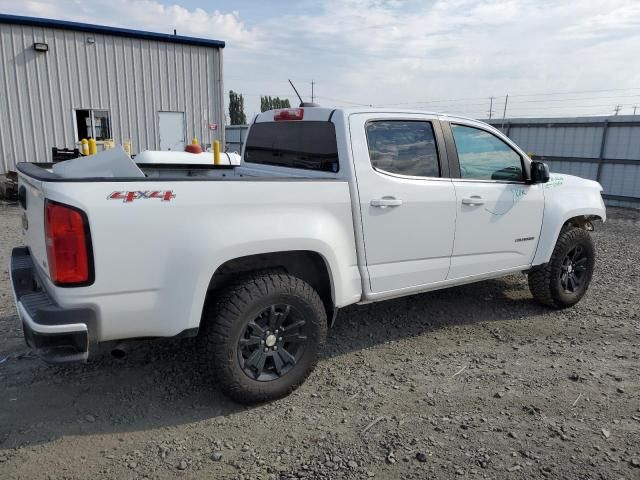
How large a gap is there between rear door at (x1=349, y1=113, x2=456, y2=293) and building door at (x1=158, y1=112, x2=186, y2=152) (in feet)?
41.4

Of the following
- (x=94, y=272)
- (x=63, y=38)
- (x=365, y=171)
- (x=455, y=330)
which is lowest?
(x=455, y=330)

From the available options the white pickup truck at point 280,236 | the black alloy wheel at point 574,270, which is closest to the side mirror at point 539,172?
the white pickup truck at point 280,236

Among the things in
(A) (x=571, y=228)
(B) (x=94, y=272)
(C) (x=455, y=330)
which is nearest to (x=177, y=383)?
(B) (x=94, y=272)

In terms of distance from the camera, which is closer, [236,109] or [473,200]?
[473,200]

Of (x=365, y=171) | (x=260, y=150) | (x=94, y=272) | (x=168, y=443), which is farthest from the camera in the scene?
(x=260, y=150)

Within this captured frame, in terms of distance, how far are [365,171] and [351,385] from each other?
4.95 ft

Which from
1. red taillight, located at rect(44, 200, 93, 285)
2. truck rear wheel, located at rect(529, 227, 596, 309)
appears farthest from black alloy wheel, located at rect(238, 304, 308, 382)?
truck rear wheel, located at rect(529, 227, 596, 309)

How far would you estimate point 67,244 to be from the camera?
2471 millimetres

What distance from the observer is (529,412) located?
3.21 meters

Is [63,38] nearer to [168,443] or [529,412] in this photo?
[168,443]

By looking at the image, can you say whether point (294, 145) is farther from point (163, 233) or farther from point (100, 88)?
point (100, 88)

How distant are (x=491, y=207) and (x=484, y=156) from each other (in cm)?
47

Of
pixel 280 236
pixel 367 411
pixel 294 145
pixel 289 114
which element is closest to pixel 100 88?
pixel 289 114

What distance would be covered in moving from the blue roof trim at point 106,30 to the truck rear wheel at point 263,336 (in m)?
13.0
